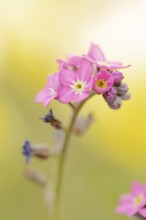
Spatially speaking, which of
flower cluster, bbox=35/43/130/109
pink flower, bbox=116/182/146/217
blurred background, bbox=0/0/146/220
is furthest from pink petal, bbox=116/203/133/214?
blurred background, bbox=0/0/146/220

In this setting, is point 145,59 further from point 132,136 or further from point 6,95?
point 6,95

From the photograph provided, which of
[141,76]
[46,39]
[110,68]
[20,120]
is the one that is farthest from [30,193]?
[110,68]

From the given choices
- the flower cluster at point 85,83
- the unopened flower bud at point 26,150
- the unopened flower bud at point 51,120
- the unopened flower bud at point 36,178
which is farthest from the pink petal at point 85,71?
the unopened flower bud at point 36,178

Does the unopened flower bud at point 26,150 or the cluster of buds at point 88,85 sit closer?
the cluster of buds at point 88,85

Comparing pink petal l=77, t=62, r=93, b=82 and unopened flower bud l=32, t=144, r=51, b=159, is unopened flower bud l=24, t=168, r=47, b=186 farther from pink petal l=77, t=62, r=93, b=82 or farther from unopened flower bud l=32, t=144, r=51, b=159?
pink petal l=77, t=62, r=93, b=82

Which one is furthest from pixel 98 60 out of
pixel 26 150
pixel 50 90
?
pixel 26 150

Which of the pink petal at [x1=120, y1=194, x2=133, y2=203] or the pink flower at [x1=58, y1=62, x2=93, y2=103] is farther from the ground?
the pink flower at [x1=58, y1=62, x2=93, y2=103]

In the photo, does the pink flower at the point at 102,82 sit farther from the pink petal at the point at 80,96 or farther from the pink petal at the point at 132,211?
the pink petal at the point at 132,211
